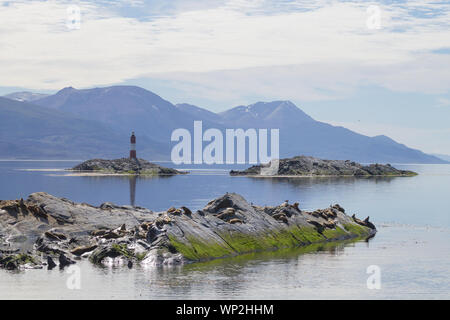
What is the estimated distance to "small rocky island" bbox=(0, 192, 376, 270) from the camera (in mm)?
48656

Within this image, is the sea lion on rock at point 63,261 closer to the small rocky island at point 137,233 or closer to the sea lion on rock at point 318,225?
the small rocky island at point 137,233

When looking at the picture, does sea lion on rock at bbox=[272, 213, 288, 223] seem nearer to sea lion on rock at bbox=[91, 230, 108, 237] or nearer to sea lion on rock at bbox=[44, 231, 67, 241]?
sea lion on rock at bbox=[91, 230, 108, 237]

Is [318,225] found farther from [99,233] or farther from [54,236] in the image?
[54,236]

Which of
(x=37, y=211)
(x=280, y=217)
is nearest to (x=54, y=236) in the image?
(x=37, y=211)

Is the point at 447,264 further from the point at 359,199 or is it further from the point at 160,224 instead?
the point at 359,199

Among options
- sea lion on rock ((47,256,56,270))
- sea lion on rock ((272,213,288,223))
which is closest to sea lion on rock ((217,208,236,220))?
sea lion on rock ((272,213,288,223))

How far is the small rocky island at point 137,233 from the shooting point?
48656 mm

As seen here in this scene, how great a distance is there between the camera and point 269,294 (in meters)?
39.7

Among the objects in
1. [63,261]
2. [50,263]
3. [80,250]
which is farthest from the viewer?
[80,250]

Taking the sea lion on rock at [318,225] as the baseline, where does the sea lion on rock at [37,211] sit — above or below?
above

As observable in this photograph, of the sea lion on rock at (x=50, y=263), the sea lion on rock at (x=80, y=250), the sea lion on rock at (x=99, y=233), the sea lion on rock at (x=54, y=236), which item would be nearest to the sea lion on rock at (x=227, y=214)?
the sea lion on rock at (x=99, y=233)

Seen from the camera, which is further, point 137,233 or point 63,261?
point 137,233

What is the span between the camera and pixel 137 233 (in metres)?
51.0
